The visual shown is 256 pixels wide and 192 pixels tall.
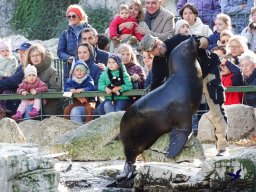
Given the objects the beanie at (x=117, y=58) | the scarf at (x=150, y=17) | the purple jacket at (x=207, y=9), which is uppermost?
the purple jacket at (x=207, y=9)

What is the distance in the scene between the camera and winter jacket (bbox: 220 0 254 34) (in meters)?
13.5

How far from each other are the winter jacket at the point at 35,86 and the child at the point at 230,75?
2280 mm

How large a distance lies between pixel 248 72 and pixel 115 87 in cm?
168

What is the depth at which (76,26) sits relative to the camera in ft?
40.1

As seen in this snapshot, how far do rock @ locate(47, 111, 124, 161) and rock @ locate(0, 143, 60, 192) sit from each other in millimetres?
2525

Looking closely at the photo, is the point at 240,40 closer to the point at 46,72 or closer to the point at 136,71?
the point at 136,71

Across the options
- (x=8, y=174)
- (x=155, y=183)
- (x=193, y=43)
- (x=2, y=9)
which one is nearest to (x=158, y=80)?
(x=193, y=43)

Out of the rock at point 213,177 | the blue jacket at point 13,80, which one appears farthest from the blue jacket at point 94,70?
the rock at point 213,177

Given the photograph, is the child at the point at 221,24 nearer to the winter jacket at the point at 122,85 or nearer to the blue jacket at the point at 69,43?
the winter jacket at the point at 122,85

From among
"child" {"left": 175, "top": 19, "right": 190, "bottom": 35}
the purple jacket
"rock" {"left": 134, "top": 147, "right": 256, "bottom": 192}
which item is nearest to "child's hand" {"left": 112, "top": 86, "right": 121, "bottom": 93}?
"child" {"left": 175, "top": 19, "right": 190, "bottom": 35}

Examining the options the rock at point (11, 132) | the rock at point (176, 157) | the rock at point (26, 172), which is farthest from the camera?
the rock at point (11, 132)

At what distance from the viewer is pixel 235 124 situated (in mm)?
10469

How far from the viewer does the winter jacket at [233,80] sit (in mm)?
10674

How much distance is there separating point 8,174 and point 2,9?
1387cm
